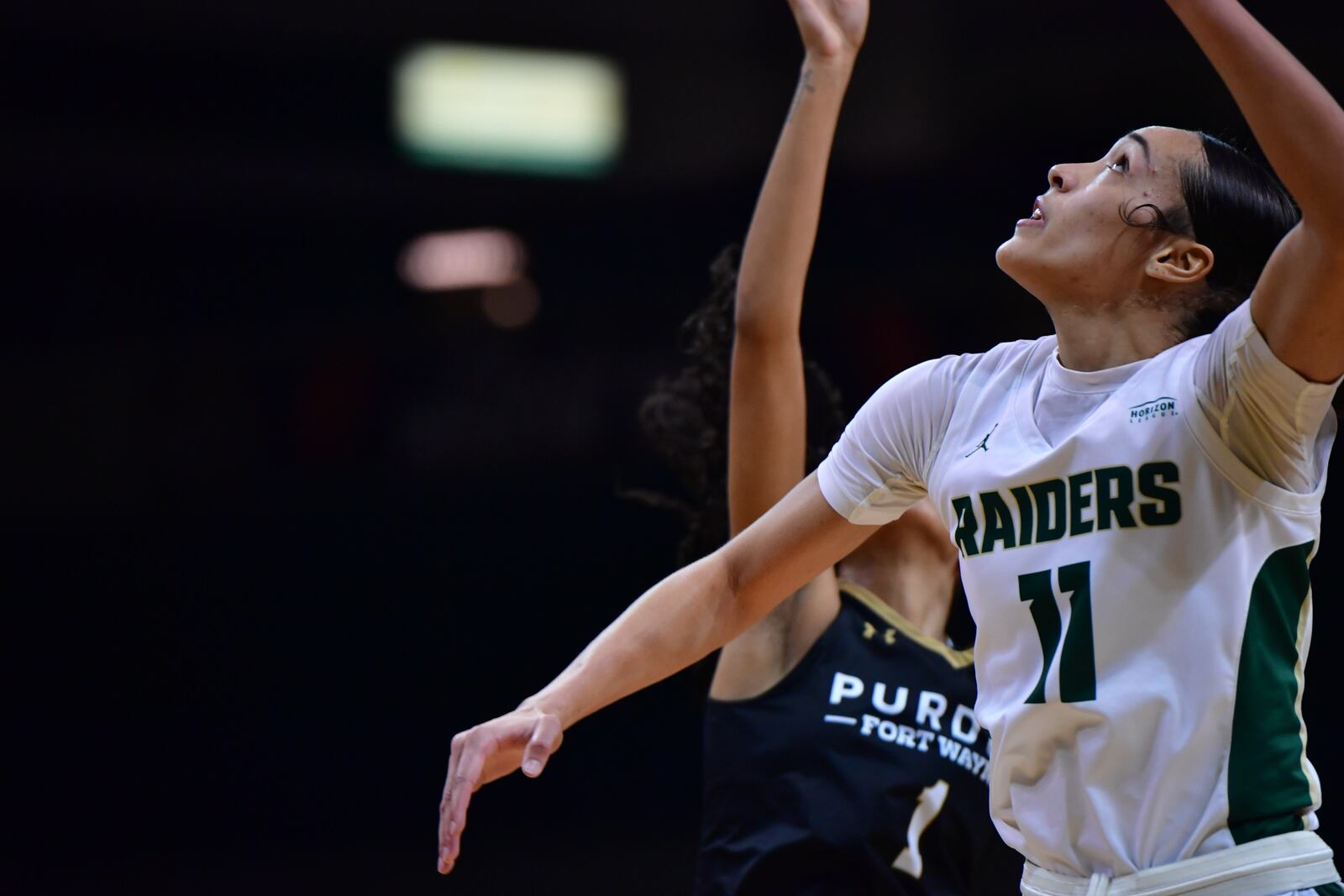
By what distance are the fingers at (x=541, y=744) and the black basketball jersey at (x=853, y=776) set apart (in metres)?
0.70

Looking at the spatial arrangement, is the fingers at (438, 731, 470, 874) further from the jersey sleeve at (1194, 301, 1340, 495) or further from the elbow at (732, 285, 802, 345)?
the elbow at (732, 285, 802, 345)

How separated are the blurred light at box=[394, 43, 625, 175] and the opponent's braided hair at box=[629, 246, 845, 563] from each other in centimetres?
284

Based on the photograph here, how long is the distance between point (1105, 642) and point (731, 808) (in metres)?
0.89

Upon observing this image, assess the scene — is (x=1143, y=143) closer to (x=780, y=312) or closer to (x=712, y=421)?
(x=780, y=312)

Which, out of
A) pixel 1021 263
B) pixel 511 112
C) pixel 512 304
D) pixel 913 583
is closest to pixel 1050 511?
pixel 1021 263

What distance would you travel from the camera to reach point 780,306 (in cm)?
218

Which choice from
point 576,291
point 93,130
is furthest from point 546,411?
point 93,130

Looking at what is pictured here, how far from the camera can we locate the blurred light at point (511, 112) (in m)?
5.35

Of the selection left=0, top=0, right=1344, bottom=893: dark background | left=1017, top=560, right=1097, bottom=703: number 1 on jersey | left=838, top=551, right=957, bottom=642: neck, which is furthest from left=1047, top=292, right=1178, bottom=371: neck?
left=0, top=0, right=1344, bottom=893: dark background

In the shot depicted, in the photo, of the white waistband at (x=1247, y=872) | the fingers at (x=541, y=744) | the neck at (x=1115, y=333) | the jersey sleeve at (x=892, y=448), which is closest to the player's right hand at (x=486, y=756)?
the fingers at (x=541, y=744)

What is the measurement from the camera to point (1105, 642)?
1412mm

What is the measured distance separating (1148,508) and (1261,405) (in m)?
0.14

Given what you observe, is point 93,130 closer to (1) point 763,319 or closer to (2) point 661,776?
(2) point 661,776

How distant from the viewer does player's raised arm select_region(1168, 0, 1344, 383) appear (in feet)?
4.09
